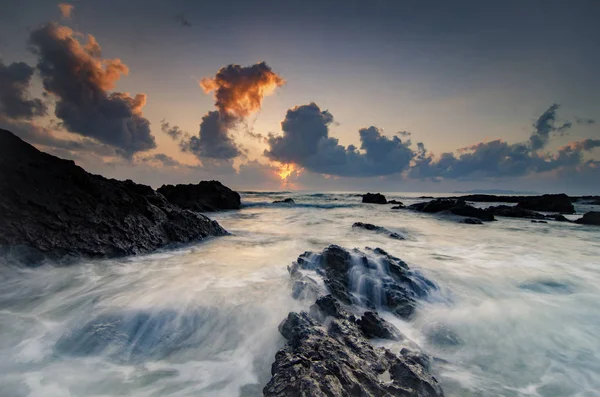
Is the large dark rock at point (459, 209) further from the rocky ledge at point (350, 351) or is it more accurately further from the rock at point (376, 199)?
the rocky ledge at point (350, 351)

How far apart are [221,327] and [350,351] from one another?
2485 mm

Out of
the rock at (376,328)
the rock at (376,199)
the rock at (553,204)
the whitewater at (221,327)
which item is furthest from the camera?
the rock at (376,199)

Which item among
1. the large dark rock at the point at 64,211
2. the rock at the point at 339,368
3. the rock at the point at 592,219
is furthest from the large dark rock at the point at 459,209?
the large dark rock at the point at 64,211

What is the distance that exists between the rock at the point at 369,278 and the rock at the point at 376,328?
0.99m

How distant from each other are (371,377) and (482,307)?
4.66m

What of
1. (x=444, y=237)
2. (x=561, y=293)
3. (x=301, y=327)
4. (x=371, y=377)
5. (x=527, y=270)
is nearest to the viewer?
(x=371, y=377)

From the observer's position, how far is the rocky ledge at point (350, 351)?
10.0ft

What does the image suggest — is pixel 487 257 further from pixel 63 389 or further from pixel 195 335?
pixel 63 389

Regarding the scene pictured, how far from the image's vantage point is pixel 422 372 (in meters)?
3.69

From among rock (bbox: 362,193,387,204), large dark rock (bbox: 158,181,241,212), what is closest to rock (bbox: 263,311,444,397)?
large dark rock (bbox: 158,181,241,212)

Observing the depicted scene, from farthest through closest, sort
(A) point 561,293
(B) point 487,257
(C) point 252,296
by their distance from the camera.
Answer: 1. (B) point 487,257
2. (A) point 561,293
3. (C) point 252,296

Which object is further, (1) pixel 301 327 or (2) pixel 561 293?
(2) pixel 561 293

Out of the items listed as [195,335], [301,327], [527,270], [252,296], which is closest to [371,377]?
[301,327]

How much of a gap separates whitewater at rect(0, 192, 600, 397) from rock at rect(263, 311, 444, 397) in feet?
2.10
